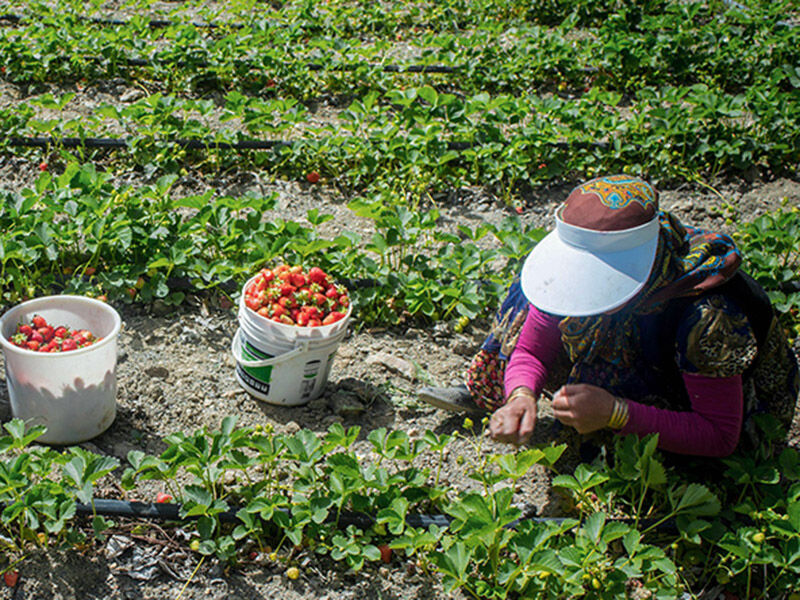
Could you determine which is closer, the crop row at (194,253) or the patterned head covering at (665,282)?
the patterned head covering at (665,282)

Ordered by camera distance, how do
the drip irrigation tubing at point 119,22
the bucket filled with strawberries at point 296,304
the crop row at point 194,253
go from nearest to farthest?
1. the bucket filled with strawberries at point 296,304
2. the crop row at point 194,253
3. the drip irrigation tubing at point 119,22

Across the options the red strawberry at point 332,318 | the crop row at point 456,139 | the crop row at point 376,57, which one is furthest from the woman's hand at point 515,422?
the crop row at point 376,57

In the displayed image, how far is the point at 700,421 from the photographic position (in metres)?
2.21

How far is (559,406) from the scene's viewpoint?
86.7 inches

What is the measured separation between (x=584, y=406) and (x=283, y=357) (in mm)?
914

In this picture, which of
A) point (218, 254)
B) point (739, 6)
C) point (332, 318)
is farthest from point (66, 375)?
point (739, 6)

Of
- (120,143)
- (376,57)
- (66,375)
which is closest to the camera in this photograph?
(66,375)

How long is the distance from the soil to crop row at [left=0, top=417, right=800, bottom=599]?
0.06 m

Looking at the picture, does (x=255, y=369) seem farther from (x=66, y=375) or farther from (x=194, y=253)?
(x=194, y=253)

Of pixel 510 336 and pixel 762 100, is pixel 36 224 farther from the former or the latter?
pixel 762 100

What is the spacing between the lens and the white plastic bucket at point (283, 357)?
8.45ft

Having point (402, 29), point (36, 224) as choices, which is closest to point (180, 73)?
point (402, 29)

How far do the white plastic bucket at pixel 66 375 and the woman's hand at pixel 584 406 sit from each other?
1248 millimetres

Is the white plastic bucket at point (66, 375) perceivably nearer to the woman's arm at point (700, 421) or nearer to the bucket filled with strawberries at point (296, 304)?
the bucket filled with strawberries at point (296, 304)
